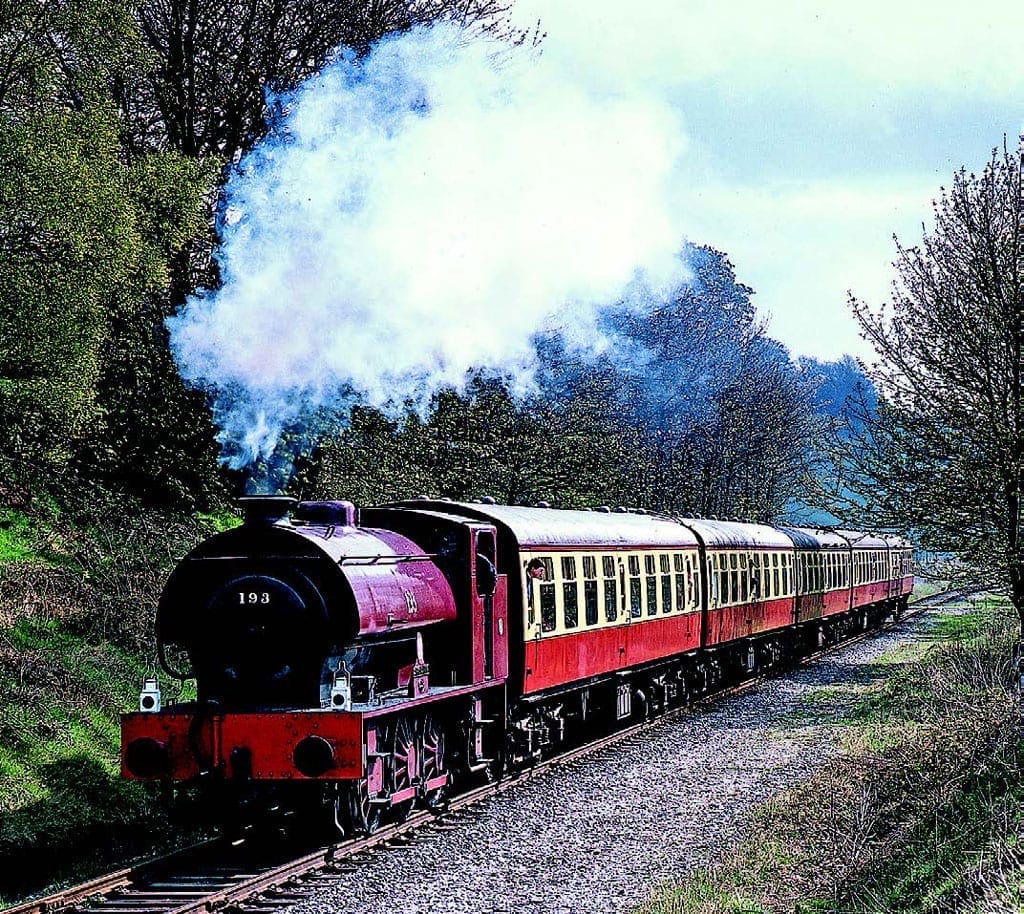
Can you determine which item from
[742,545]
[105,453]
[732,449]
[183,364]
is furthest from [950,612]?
[183,364]

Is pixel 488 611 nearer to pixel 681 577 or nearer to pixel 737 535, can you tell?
pixel 681 577

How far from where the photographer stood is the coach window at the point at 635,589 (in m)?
18.8

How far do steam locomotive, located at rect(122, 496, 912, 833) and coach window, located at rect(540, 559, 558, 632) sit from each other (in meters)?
0.03

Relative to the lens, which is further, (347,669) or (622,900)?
(347,669)

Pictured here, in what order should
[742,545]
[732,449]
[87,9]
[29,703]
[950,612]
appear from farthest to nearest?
[950,612], [732,449], [742,545], [87,9], [29,703]

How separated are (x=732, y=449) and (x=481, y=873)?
34.8 meters

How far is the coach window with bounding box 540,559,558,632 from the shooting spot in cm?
1564

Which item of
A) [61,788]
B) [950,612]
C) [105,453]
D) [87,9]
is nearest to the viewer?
[61,788]

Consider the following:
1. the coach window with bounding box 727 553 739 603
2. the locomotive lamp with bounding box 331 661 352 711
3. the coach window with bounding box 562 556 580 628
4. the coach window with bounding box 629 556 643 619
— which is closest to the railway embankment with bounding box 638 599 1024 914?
the coach window with bounding box 629 556 643 619

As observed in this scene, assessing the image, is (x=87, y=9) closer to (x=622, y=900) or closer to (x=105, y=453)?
(x=105, y=453)

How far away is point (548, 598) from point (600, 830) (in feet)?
11.6

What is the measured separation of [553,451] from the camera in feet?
90.7

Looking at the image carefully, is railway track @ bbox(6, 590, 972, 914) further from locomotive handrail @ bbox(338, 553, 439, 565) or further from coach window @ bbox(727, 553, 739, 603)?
coach window @ bbox(727, 553, 739, 603)

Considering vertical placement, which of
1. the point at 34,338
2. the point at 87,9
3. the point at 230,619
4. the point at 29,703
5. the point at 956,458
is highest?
the point at 87,9
